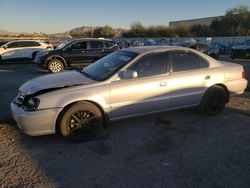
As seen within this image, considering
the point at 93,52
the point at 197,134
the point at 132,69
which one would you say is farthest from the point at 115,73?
the point at 93,52

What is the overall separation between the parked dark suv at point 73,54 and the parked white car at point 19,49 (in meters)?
5.66

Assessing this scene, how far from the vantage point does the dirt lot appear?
11.6ft

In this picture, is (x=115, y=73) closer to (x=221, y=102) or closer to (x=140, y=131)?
(x=140, y=131)

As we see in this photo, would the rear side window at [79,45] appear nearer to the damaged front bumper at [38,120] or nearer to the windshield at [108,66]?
the windshield at [108,66]

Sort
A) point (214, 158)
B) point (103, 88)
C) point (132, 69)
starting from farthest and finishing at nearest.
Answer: point (132, 69)
point (103, 88)
point (214, 158)

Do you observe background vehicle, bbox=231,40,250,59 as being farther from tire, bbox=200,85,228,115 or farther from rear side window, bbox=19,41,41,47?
tire, bbox=200,85,228,115

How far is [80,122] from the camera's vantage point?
4.75 metres

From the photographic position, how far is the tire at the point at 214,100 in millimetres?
5918

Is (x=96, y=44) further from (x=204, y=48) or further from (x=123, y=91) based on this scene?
(x=123, y=91)

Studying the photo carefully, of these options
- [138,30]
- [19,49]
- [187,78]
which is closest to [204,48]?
[19,49]

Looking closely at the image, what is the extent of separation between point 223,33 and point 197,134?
6436 cm

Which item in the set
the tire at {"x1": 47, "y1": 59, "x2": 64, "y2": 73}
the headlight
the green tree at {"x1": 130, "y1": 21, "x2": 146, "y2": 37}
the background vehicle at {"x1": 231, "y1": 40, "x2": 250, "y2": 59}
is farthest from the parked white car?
the green tree at {"x1": 130, "y1": 21, "x2": 146, "y2": 37}

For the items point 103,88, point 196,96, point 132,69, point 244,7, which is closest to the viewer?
point 103,88

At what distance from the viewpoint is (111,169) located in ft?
12.5
